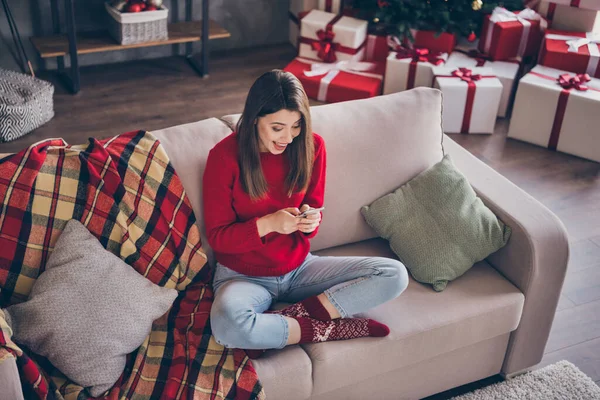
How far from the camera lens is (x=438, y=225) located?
2.12 m

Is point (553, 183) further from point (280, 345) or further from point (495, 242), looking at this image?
point (280, 345)

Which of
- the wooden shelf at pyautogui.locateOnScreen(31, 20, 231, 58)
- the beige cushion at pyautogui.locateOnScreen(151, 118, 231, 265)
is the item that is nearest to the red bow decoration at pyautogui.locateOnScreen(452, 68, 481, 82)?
the wooden shelf at pyautogui.locateOnScreen(31, 20, 231, 58)

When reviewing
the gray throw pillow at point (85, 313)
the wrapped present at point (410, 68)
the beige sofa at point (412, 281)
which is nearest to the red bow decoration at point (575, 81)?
the wrapped present at point (410, 68)

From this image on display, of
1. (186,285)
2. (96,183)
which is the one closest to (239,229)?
(186,285)

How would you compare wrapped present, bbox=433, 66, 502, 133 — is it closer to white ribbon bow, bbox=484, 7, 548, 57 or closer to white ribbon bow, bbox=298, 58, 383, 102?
white ribbon bow, bbox=484, 7, 548, 57

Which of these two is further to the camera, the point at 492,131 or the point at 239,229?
the point at 492,131

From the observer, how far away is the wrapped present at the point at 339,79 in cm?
380

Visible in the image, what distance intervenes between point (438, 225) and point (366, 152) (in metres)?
0.31

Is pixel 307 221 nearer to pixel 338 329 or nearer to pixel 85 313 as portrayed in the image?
pixel 338 329

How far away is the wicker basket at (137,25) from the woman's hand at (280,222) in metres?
2.24

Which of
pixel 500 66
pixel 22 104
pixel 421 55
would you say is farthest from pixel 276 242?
pixel 500 66

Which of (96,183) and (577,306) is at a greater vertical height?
(96,183)

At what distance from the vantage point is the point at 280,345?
1.81 m

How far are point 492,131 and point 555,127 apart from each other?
323 millimetres
